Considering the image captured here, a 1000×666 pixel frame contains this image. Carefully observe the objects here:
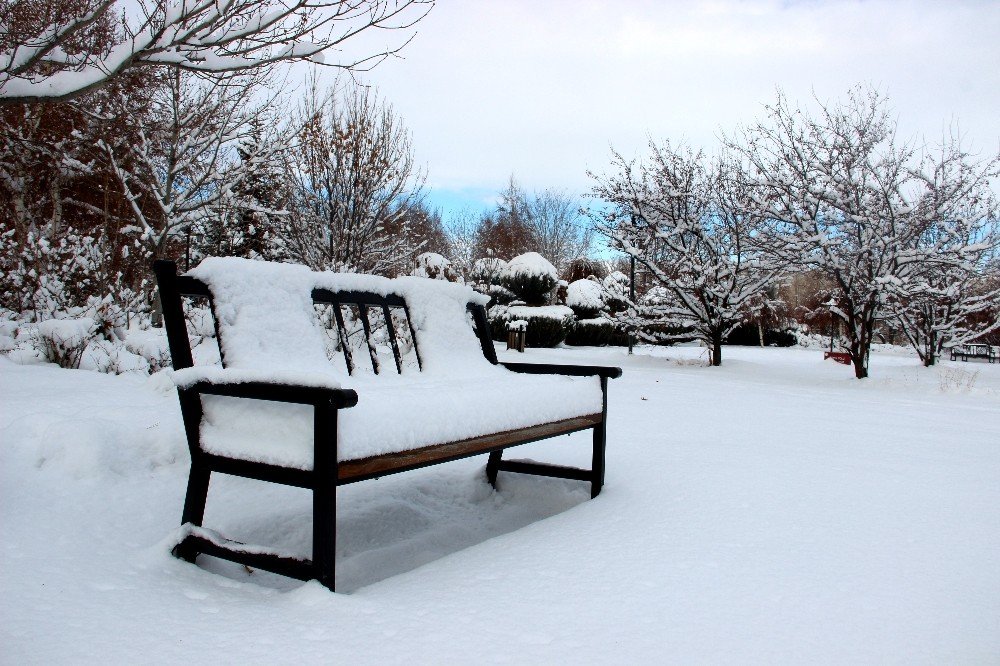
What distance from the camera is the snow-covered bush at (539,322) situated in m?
16.2

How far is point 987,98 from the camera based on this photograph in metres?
6.93

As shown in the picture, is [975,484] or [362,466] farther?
[975,484]

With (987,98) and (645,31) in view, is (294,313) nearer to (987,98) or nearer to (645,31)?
(645,31)

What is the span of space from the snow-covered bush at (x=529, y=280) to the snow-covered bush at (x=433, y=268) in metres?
5.96

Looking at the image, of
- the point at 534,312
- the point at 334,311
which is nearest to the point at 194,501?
the point at 334,311

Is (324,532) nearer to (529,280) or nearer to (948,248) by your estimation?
(948,248)

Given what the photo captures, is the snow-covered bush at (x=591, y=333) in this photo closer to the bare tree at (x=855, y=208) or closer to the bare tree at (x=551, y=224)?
the bare tree at (x=855, y=208)

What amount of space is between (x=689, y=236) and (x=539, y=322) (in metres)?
4.72

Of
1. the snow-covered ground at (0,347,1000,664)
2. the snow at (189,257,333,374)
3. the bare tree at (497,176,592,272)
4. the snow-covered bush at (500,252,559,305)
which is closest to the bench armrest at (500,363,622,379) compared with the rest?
the snow-covered ground at (0,347,1000,664)

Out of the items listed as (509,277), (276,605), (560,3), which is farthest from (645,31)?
(509,277)

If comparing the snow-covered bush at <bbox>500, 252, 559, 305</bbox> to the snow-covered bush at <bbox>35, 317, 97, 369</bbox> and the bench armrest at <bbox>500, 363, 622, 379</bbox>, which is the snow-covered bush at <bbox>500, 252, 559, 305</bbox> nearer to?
the snow-covered bush at <bbox>35, 317, 97, 369</bbox>

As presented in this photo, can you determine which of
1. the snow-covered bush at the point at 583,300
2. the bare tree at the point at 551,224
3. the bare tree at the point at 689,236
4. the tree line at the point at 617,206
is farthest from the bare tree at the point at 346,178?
the bare tree at the point at 551,224

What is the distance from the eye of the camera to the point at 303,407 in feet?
6.10

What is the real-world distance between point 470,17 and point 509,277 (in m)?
13.5
